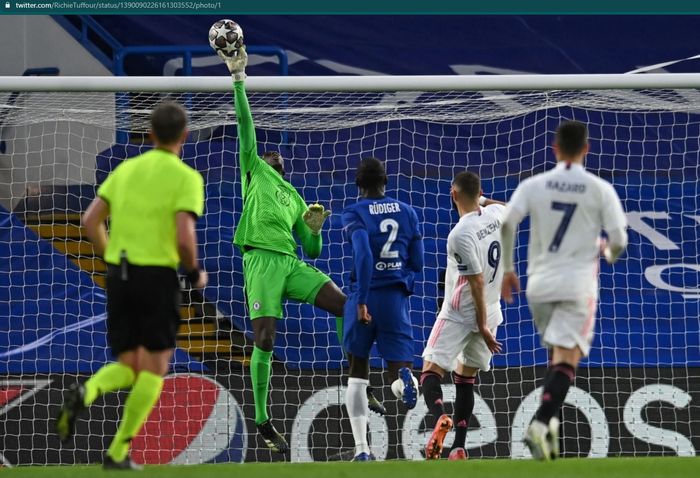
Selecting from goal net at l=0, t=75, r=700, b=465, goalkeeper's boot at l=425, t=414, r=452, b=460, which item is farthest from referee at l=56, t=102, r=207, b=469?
goal net at l=0, t=75, r=700, b=465

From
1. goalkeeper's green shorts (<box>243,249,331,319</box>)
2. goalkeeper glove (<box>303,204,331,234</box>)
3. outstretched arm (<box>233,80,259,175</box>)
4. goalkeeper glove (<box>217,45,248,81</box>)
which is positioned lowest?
goalkeeper's green shorts (<box>243,249,331,319</box>)

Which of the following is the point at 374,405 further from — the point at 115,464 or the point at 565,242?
the point at 115,464

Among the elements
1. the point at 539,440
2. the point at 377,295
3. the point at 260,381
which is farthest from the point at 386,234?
the point at 539,440

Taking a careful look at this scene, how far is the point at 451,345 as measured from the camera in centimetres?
919

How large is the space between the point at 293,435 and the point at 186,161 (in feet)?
9.47

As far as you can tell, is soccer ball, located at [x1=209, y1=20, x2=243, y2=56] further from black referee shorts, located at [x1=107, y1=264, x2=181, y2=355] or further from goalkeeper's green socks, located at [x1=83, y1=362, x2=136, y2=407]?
goalkeeper's green socks, located at [x1=83, y1=362, x2=136, y2=407]

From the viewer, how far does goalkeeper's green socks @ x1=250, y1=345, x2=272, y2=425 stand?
9695mm

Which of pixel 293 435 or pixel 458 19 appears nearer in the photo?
pixel 293 435

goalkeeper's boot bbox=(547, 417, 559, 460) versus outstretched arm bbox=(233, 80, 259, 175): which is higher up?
outstretched arm bbox=(233, 80, 259, 175)

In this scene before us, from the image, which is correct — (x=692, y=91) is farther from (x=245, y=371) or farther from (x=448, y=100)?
(x=245, y=371)

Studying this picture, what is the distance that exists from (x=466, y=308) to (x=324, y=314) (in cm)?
296

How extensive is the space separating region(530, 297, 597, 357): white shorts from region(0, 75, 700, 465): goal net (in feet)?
13.7
